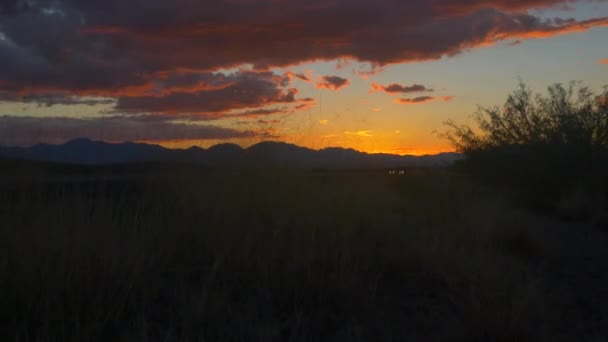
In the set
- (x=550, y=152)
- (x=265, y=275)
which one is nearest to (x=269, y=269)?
(x=265, y=275)

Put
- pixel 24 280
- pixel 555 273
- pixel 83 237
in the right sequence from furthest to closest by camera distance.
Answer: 1. pixel 555 273
2. pixel 83 237
3. pixel 24 280

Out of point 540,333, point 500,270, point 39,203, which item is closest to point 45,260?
point 39,203

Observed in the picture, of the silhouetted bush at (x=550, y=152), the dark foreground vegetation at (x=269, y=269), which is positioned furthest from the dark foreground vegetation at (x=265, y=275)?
the silhouetted bush at (x=550, y=152)

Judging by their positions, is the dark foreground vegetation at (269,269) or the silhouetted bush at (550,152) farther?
the silhouetted bush at (550,152)

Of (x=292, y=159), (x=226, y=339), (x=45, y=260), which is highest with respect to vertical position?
(x=292, y=159)

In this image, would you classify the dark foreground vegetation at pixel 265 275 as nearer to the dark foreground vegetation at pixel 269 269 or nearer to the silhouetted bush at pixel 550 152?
the dark foreground vegetation at pixel 269 269

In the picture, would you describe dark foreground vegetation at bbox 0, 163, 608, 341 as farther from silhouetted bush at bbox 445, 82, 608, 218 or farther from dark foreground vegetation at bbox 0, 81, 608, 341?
silhouetted bush at bbox 445, 82, 608, 218

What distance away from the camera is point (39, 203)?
951 cm

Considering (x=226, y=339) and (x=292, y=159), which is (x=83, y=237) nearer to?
(x=226, y=339)

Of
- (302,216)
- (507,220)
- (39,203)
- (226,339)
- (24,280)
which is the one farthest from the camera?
Answer: (507,220)

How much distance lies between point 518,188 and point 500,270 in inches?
662

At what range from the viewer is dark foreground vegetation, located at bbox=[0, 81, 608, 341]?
6941mm

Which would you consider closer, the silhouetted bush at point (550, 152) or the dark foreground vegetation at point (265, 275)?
the dark foreground vegetation at point (265, 275)

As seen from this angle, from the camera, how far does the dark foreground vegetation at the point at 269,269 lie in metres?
6.94
